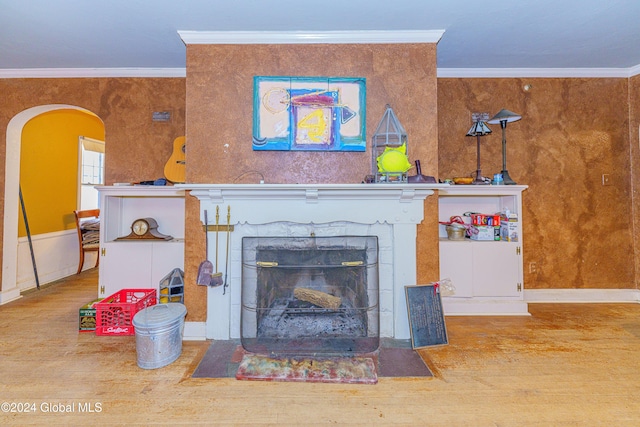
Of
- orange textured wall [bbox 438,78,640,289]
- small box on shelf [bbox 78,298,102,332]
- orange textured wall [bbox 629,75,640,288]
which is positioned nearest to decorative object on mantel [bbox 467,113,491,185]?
orange textured wall [bbox 438,78,640,289]

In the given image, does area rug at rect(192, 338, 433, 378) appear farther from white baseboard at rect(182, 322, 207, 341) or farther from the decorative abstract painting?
the decorative abstract painting

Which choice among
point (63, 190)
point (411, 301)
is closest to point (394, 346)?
point (411, 301)

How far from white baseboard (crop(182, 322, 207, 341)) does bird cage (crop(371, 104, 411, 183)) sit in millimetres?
1875

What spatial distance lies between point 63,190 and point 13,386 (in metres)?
3.42

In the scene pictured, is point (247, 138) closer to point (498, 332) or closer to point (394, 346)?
point (394, 346)

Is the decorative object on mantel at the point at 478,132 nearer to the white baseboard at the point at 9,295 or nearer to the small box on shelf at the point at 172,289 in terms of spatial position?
the small box on shelf at the point at 172,289

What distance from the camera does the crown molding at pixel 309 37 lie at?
7.95 feet

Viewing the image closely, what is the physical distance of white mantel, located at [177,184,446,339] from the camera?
2.37 metres

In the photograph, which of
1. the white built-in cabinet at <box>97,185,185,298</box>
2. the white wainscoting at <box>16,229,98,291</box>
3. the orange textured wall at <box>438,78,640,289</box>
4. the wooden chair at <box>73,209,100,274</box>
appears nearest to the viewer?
the white built-in cabinet at <box>97,185,185,298</box>

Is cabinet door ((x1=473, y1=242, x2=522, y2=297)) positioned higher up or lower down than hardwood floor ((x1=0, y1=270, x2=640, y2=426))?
higher up

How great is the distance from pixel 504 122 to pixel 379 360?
2.71 meters

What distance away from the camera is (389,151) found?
2.25 meters

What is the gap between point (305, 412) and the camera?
5.15 ft

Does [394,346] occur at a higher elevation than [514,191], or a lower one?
lower
